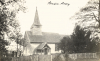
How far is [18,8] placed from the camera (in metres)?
5.61

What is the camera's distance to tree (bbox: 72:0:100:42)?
19.1ft

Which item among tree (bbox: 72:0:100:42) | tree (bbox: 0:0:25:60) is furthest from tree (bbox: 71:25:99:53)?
tree (bbox: 0:0:25:60)

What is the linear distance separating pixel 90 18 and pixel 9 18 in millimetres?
3289

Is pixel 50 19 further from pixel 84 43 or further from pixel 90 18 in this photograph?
pixel 84 43

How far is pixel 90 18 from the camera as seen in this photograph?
236 inches

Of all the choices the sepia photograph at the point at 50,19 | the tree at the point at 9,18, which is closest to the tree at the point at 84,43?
the sepia photograph at the point at 50,19

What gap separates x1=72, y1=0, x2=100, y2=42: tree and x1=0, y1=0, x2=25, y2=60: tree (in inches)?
93.0

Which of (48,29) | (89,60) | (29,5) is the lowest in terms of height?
(89,60)

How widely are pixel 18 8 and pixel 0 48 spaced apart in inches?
65.6

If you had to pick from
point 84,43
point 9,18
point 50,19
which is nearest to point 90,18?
point 84,43

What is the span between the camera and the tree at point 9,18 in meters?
5.31

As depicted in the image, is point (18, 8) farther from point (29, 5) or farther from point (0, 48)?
point (0, 48)

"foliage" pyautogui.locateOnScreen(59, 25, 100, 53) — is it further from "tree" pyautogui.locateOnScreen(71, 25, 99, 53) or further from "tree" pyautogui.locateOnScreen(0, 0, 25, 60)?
"tree" pyautogui.locateOnScreen(0, 0, 25, 60)

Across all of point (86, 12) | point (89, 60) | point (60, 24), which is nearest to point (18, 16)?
point (60, 24)
